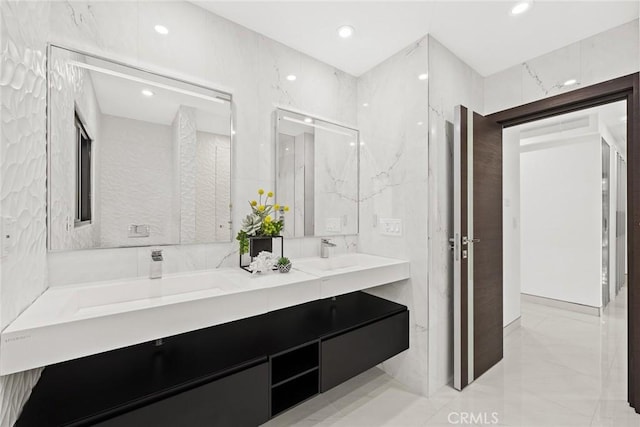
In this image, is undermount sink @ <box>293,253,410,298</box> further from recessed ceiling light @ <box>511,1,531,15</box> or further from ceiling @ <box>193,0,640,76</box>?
recessed ceiling light @ <box>511,1,531,15</box>

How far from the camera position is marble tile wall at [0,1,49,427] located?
0.91 m

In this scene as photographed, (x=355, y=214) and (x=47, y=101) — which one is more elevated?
(x=47, y=101)

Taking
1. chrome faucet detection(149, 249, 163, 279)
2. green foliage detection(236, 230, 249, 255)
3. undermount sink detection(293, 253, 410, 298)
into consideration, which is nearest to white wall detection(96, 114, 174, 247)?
chrome faucet detection(149, 249, 163, 279)

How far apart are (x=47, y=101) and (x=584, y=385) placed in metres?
3.72

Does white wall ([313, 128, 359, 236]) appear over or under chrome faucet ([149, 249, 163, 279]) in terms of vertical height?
over

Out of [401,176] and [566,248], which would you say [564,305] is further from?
[401,176]

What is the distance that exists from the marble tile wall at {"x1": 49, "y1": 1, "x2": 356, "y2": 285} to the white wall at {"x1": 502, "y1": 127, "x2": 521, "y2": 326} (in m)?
2.03

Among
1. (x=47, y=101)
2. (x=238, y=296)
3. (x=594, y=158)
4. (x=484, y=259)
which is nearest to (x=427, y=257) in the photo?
(x=484, y=259)

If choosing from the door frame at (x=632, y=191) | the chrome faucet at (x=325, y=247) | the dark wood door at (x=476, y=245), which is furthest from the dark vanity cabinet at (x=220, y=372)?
the door frame at (x=632, y=191)

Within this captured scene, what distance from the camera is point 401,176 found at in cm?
219

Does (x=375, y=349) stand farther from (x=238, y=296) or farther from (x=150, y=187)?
(x=150, y=187)

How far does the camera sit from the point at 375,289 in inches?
97.3

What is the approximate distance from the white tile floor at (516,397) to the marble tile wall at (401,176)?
0.72ft

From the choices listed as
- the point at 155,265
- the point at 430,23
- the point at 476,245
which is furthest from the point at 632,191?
the point at 155,265
